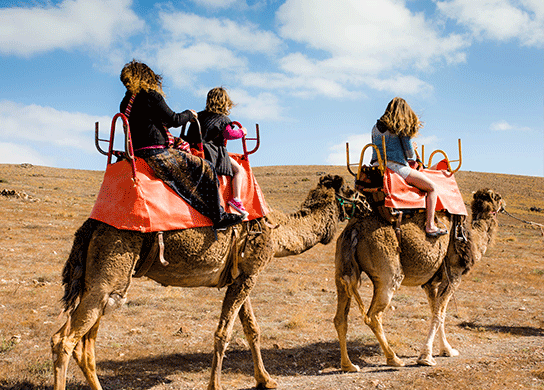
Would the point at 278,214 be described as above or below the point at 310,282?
above

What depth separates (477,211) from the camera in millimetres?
7793

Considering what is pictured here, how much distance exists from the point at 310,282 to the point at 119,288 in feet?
30.0

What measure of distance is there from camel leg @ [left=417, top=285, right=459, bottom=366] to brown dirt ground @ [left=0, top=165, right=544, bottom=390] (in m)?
→ 0.18

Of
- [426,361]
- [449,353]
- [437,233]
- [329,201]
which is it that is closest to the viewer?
[329,201]

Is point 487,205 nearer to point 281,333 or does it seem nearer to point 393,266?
point 393,266

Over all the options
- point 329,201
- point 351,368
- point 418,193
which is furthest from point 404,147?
point 351,368

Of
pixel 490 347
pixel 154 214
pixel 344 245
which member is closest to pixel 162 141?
pixel 154 214

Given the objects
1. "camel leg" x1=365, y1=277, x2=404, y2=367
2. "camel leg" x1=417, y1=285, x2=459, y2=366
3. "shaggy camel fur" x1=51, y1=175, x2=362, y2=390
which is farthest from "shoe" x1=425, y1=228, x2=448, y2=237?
"shaggy camel fur" x1=51, y1=175, x2=362, y2=390

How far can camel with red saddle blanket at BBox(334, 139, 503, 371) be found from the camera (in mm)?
6277

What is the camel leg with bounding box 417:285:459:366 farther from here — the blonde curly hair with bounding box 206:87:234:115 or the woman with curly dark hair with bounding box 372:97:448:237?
the blonde curly hair with bounding box 206:87:234:115

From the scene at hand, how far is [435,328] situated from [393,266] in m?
1.35

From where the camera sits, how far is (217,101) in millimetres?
5289

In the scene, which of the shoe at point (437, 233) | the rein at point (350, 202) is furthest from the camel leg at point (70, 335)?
the shoe at point (437, 233)

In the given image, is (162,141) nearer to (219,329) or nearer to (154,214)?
(154,214)
